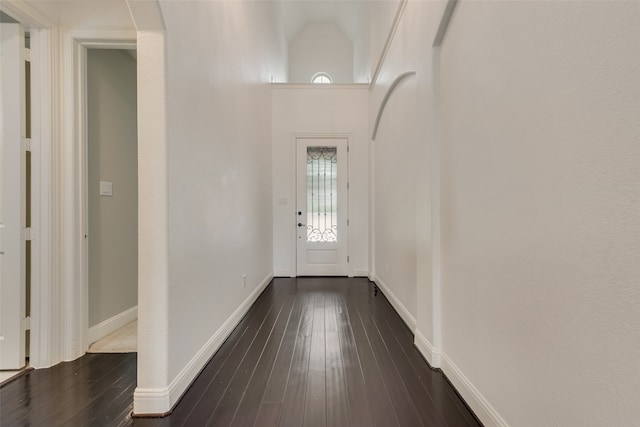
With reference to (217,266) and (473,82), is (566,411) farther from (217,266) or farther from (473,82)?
(217,266)

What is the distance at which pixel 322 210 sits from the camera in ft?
15.7

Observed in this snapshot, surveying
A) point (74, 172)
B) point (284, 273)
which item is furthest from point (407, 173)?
point (284, 273)

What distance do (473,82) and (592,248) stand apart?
104 cm

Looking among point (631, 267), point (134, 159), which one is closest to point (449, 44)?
point (631, 267)

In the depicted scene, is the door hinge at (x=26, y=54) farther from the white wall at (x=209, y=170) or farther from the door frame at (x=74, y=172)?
the white wall at (x=209, y=170)

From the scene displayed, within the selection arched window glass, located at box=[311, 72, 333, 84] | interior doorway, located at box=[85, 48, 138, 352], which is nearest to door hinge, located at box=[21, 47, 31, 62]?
interior doorway, located at box=[85, 48, 138, 352]

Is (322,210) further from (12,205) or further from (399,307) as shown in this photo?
(12,205)

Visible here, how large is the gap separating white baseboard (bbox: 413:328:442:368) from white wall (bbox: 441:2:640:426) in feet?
1.26

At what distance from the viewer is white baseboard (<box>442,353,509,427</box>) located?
1.31m

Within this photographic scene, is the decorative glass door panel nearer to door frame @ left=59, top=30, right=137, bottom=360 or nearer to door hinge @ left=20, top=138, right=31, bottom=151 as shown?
door frame @ left=59, top=30, right=137, bottom=360

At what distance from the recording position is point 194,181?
1848 mm

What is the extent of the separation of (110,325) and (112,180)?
1.27 m

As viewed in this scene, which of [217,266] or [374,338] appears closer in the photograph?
[217,266]

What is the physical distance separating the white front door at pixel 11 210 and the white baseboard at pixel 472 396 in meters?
2.80
